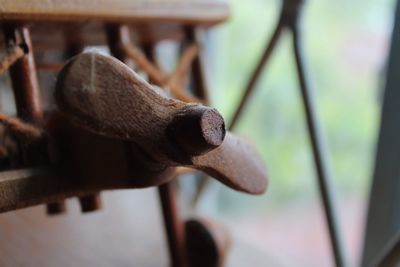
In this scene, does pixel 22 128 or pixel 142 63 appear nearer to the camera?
pixel 22 128

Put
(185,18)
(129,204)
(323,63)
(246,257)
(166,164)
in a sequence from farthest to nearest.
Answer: (323,63) < (129,204) < (246,257) < (185,18) < (166,164)

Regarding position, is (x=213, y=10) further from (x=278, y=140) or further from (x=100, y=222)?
(x=278, y=140)

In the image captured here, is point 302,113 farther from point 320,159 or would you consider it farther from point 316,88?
point 320,159

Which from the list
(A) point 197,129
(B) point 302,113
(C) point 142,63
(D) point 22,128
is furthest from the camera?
(B) point 302,113

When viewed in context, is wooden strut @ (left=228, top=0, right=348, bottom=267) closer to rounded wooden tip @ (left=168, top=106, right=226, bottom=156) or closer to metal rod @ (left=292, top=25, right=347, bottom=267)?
metal rod @ (left=292, top=25, right=347, bottom=267)

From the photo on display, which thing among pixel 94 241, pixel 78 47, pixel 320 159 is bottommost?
pixel 94 241

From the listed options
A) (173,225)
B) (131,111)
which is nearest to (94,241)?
(173,225)

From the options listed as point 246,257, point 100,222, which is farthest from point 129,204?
point 246,257
